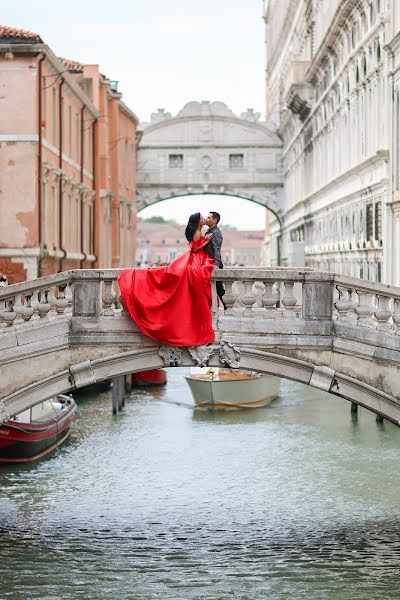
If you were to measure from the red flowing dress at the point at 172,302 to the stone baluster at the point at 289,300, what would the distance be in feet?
2.74

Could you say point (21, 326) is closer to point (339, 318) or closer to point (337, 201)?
point (339, 318)

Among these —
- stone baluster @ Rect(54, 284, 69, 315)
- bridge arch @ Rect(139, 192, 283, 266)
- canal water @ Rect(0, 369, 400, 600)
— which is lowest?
canal water @ Rect(0, 369, 400, 600)

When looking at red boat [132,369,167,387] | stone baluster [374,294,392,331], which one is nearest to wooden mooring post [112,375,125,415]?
red boat [132,369,167,387]

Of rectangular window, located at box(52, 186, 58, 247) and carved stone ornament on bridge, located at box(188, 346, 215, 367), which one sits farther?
rectangular window, located at box(52, 186, 58, 247)

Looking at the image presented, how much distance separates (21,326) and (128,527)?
3.64 meters

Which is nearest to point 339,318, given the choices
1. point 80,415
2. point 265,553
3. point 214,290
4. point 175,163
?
point 214,290

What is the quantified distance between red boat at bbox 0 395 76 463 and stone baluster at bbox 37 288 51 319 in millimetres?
6419

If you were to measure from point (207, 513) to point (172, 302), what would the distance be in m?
4.53

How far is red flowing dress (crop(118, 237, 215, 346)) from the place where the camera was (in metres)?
13.5

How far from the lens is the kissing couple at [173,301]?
531 inches

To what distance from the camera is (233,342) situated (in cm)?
1369

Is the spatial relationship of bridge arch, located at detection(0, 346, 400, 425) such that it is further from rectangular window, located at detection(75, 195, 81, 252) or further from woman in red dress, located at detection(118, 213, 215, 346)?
rectangular window, located at detection(75, 195, 81, 252)

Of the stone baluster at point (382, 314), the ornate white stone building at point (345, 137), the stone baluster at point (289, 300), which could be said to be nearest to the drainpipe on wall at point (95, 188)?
the ornate white stone building at point (345, 137)

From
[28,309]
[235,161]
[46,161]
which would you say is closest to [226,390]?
[46,161]
